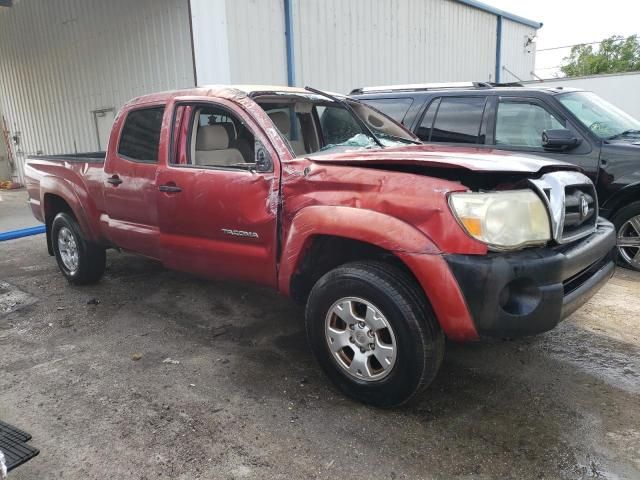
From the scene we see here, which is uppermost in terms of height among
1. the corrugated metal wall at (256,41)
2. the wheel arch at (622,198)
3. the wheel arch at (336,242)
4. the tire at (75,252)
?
the corrugated metal wall at (256,41)

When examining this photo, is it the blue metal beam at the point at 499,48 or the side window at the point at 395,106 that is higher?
the blue metal beam at the point at 499,48

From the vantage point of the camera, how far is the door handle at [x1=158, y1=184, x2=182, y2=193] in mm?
3652

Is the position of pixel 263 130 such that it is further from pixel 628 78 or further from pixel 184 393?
pixel 628 78

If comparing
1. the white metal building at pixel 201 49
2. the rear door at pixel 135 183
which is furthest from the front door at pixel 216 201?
the white metal building at pixel 201 49

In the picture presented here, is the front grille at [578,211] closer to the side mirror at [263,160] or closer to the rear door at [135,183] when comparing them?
the side mirror at [263,160]

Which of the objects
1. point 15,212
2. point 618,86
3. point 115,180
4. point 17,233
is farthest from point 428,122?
point 618,86

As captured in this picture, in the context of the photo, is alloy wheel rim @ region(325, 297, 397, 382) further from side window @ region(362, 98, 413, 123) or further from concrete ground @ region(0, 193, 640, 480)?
side window @ region(362, 98, 413, 123)

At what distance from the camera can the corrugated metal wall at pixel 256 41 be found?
777cm

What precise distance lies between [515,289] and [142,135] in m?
3.18

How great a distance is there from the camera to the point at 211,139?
3.90 meters

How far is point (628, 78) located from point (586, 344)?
11.1 meters

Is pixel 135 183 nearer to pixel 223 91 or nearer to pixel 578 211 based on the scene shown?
pixel 223 91

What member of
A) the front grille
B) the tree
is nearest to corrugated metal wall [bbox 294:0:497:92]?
the front grille

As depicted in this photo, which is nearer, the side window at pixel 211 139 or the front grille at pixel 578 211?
the front grille at pixel 578 211
